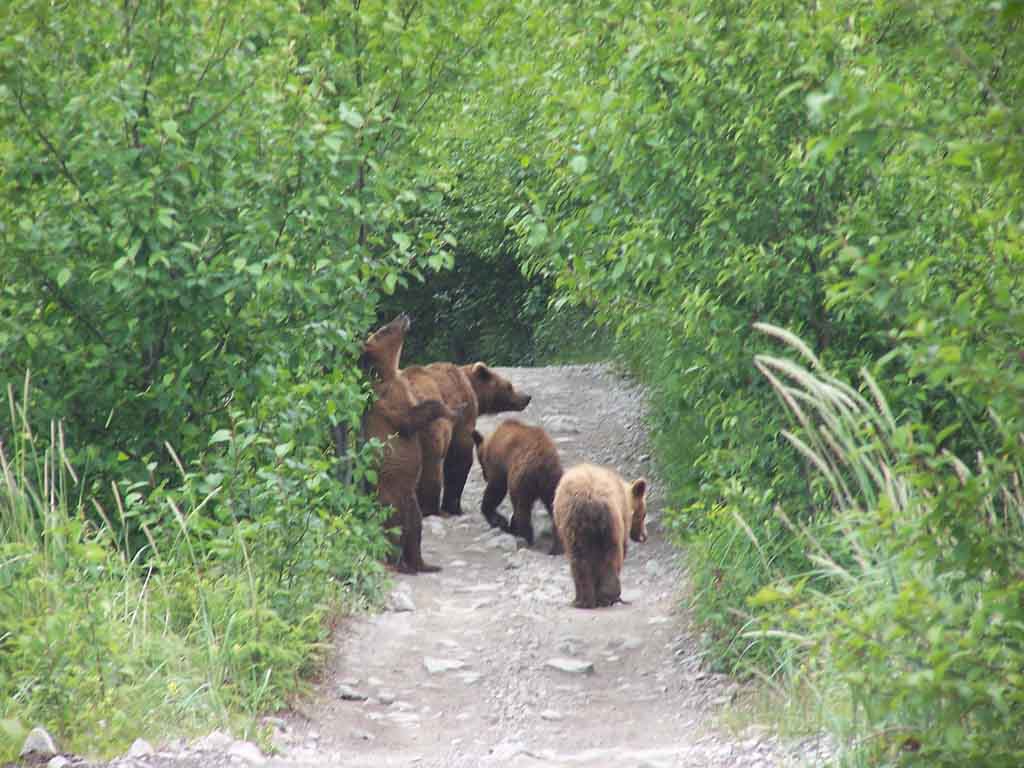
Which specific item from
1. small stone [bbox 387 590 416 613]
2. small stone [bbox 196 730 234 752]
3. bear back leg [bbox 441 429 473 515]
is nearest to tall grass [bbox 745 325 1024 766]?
small stone [bbox 196 730 234 752]

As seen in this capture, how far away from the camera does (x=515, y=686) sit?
26.0 ft

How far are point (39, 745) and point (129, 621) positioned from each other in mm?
1156

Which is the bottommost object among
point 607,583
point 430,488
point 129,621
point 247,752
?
point 607,583

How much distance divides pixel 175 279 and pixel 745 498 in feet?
10.6

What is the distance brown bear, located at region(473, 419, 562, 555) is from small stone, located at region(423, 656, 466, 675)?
128 inches

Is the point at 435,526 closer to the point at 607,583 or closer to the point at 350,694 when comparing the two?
the point at 607,583

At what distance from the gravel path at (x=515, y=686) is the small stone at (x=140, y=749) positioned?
4 centimetres

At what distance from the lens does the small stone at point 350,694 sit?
7598 mm

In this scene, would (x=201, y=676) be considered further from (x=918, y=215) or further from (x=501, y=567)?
(x=501, y=567)

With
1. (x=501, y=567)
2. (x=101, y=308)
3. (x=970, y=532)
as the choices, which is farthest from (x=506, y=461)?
(x=970, y=532)

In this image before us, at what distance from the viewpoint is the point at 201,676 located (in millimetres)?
6535

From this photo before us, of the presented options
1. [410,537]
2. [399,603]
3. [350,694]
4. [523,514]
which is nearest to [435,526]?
[523,514]

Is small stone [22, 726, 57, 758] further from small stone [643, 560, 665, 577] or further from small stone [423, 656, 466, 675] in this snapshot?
small stone [643, 560, 665, 577]

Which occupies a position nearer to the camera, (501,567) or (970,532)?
(970,532)
